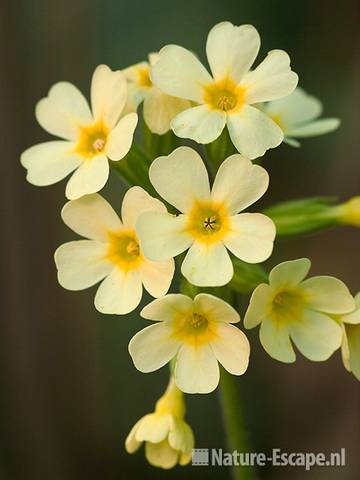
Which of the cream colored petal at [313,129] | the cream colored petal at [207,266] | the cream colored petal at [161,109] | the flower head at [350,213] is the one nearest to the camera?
the cream colored petal at [207,266]

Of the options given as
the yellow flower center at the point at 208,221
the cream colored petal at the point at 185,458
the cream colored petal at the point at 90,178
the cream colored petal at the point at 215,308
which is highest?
the cream colored petal at the point at 90,178

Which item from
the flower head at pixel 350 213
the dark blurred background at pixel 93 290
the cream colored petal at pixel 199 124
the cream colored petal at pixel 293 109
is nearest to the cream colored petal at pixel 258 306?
the cream colored petal at pixel 199 124

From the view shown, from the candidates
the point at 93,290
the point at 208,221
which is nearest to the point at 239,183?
the point at 208,221

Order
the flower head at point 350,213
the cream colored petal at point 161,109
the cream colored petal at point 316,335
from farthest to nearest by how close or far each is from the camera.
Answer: the flower head at point 350,213, the cream colored petal at point 161,109, the cream colored petal at point 316,335

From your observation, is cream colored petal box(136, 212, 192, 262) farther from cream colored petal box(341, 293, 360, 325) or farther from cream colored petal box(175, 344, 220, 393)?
cream colored petal box(341, 293, 360, 325)

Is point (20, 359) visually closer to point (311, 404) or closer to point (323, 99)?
point (311, 404)

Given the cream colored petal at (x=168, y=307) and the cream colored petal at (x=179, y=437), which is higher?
the cream colored petal at (x=168, y=307)

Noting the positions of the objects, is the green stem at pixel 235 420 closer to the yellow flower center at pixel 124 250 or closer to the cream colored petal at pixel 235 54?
the yellow flower center at pixel 124 250

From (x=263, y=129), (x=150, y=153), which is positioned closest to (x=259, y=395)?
(x=150, y=153)

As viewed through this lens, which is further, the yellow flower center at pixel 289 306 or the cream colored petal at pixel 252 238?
the yellow flower center at pixel 289 306
